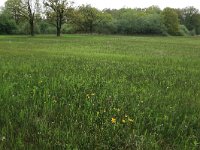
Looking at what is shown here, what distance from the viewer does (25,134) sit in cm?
466

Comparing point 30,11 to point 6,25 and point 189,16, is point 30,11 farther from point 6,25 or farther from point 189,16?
point 189,16

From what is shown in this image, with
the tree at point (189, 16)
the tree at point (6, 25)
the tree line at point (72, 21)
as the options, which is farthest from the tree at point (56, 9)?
the tree at point (189, 16)

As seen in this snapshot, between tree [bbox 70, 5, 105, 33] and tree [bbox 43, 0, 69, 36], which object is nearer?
tree [bbox 43, 0, 69, 36]

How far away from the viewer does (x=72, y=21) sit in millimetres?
67062

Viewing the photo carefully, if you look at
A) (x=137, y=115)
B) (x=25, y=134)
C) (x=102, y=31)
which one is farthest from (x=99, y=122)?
(x=102, y=31)

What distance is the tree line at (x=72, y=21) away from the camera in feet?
213

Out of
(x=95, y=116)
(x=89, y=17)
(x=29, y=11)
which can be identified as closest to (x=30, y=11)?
(x=29, y=11)

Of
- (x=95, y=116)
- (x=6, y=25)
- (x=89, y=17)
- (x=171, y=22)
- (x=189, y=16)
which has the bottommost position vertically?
(x=95, y=116)

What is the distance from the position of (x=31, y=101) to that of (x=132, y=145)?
2.73 m

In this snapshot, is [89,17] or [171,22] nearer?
[89,17]

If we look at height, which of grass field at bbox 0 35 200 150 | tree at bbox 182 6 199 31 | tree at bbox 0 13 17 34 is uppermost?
tree at bbox 182 6 199 31

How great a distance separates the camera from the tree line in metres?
64.9

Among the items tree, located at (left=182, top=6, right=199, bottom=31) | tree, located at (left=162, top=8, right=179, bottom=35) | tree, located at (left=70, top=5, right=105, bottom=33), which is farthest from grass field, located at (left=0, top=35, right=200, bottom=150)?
tree, located at (left=182, top=6, right=199, bottom=31)

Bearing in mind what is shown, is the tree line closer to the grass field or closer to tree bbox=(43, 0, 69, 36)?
tree bbox=(43, 0, 69, 36)
